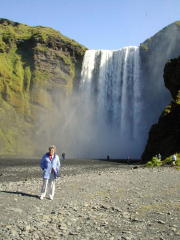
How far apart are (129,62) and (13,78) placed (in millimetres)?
33079

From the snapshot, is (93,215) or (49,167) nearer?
(93,215)

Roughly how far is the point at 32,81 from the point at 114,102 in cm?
2490

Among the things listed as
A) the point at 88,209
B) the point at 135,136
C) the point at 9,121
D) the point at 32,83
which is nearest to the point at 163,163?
the point at 88,209

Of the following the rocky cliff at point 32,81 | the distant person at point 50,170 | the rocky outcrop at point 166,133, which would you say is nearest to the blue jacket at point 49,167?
the distant person at point 50,170

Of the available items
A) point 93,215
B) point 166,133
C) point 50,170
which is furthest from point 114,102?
point 93,215

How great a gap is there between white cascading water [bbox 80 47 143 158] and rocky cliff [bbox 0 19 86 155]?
747cm

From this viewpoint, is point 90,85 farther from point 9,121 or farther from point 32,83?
point 9,121

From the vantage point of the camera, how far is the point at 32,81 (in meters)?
91.5

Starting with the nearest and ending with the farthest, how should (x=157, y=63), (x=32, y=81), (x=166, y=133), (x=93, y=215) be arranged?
1. (x=93, y=215)
2. (x=166, y=133)
3. (x=157, y=63)
4. (x=32, y=81)

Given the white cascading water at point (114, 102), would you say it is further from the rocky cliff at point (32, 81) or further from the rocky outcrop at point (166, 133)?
the rocky outcrop at point (166, 133)

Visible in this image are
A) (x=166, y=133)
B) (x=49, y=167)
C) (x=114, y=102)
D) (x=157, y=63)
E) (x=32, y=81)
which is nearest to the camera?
(x=49, y=167)

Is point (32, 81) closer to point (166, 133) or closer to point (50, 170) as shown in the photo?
point (166, 133)

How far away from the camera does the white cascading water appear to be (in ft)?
268

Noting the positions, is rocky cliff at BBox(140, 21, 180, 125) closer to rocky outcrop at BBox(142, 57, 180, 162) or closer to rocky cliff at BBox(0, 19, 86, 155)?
rocky cliff at BBox(0, 19, 86, 155)
